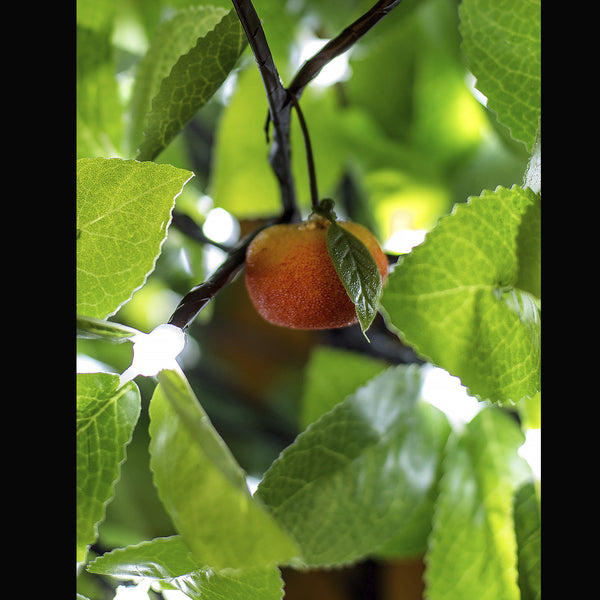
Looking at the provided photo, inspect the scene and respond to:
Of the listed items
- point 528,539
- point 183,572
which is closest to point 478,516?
point 528,539

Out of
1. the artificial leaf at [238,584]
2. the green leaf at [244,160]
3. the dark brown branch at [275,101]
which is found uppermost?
the green leaf at [244,160]

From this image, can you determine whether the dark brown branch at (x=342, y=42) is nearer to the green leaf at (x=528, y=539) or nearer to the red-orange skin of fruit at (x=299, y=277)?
the red-orange skin of fruit at (x=299, y=277)

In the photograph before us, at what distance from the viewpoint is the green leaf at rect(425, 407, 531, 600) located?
0.23 meters

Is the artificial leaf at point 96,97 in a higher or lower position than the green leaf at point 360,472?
higher

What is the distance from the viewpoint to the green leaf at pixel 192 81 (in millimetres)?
162

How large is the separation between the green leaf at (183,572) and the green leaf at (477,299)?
74mm

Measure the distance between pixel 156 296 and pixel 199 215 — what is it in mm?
97

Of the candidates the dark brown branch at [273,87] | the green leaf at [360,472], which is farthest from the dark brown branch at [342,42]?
the green leaf at [360,472]

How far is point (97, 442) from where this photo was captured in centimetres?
16

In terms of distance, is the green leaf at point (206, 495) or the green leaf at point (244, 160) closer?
the green leaf at point (206, 495)

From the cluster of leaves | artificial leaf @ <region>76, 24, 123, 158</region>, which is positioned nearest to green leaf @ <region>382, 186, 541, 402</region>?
the cluster of leaves

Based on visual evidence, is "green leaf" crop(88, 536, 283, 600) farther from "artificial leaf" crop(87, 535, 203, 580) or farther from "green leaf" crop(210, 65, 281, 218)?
"green leaf" crop(210, 65, 281, 218)

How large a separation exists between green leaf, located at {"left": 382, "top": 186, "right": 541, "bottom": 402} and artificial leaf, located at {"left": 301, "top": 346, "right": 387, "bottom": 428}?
0.15 metres

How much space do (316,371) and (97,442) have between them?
0.60 feet
